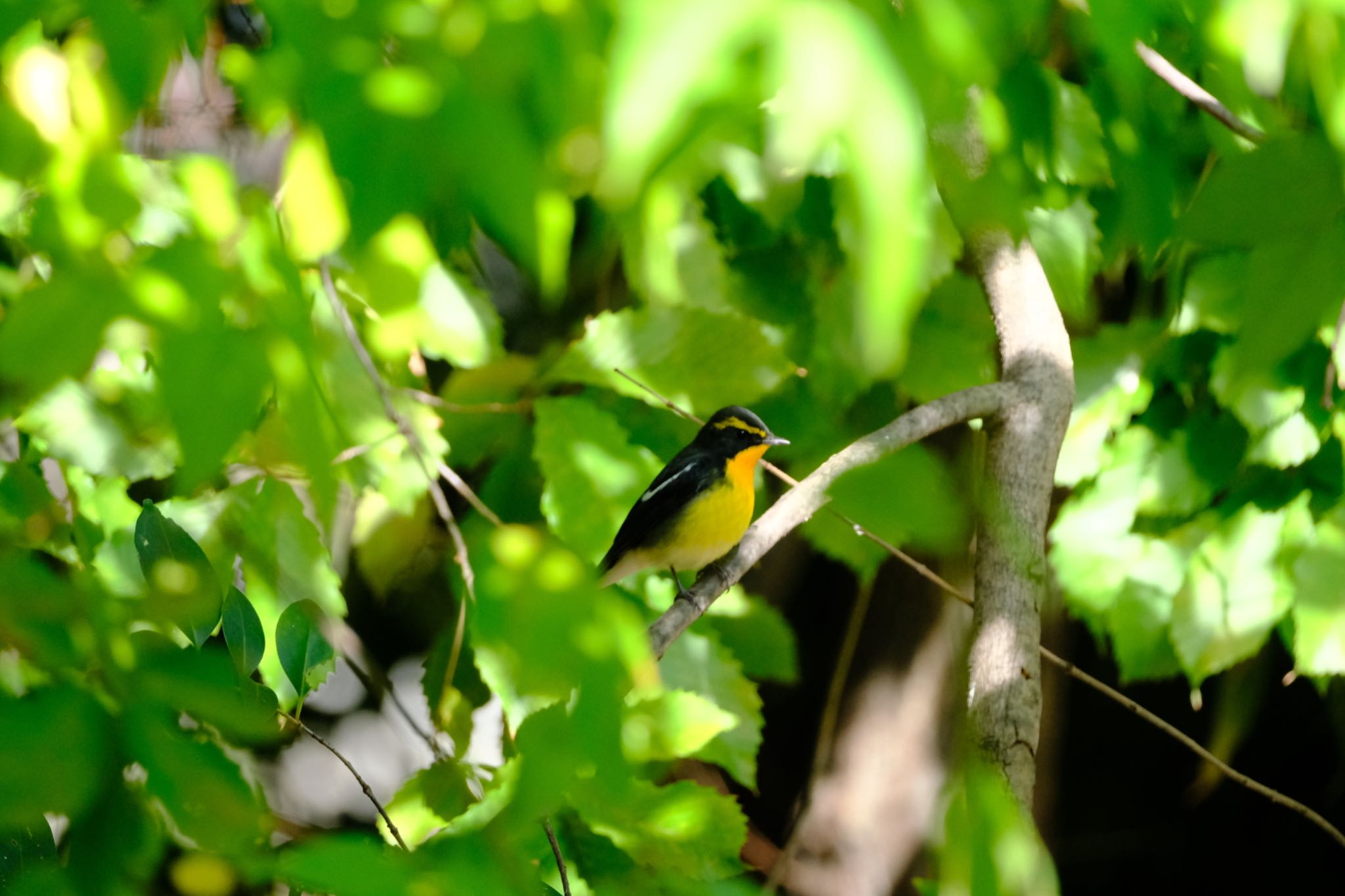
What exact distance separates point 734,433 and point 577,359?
0.67 metres

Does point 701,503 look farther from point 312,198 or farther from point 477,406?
point 312,198

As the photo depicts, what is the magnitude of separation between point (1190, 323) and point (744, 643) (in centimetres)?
97

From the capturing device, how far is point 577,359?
5.58ft

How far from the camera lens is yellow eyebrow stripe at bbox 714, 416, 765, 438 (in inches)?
89.0

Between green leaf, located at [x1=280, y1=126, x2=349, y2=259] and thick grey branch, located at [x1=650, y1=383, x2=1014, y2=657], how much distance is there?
0.61 m

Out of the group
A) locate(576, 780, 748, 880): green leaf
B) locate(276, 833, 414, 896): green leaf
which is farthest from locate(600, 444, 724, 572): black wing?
locate(276, 833, 414, 896): green leaf

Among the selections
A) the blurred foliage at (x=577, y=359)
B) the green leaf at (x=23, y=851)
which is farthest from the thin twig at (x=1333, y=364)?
Answer: the green leaf at (x=23, y=851)

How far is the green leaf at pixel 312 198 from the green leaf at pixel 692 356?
689mm

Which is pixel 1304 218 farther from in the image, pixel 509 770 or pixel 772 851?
pixel 772 851

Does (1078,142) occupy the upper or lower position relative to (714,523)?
upper

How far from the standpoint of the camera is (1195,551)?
183 cm

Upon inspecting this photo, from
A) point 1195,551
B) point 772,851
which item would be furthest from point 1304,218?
point 772,851

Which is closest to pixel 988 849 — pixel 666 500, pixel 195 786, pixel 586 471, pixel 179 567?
pixel 195 786

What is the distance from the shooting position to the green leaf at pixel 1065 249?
179cm
